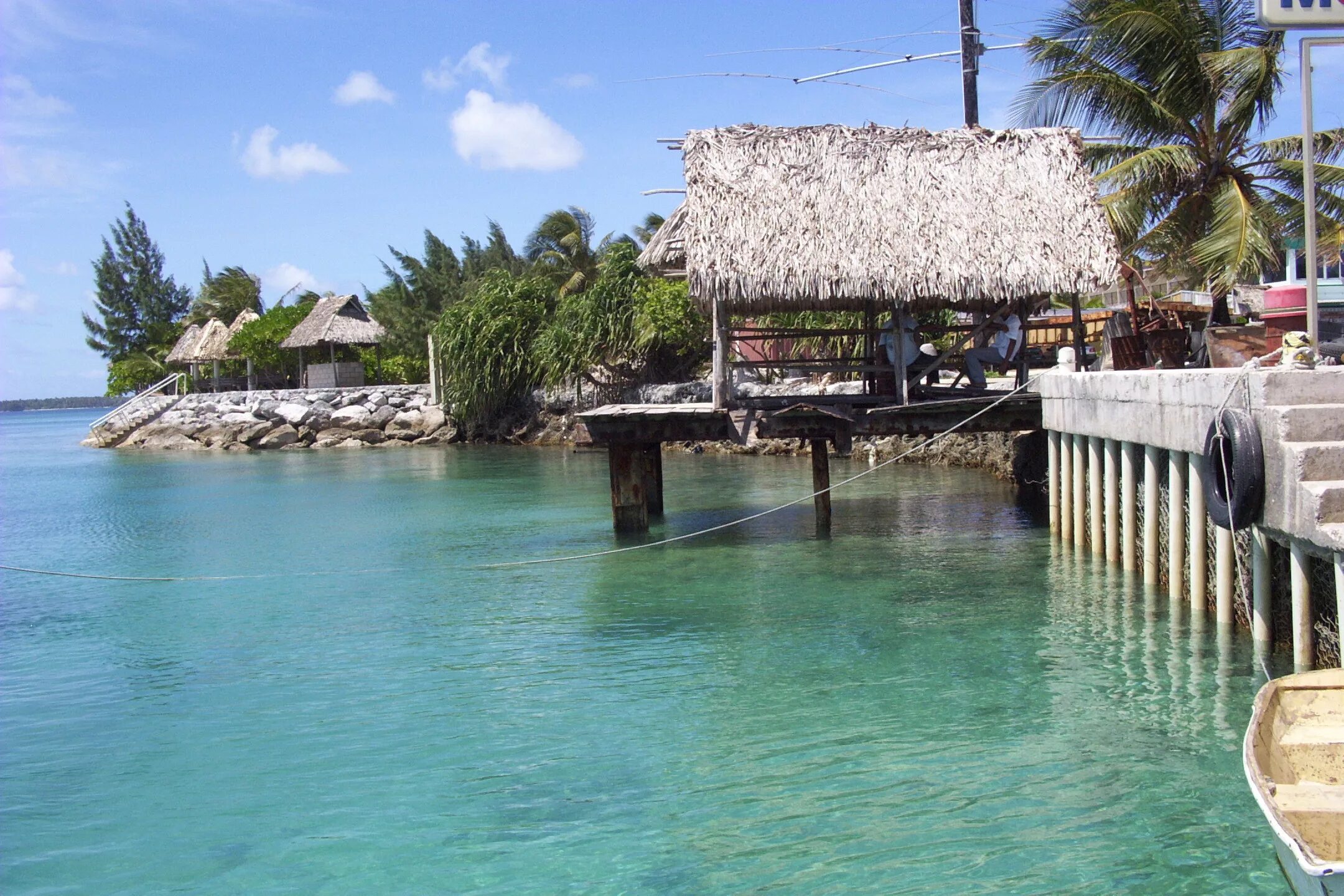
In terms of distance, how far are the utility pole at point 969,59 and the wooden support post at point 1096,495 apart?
8222mm

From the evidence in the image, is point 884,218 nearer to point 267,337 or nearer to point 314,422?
point 314,422

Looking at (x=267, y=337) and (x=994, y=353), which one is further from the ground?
(x=267, y=337)

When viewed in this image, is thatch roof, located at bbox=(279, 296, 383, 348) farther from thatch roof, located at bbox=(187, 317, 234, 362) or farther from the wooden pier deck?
the wooden pier deck

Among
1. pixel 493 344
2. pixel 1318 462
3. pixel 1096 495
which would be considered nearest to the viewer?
pixel 1318 462

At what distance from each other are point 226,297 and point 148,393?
428 inches

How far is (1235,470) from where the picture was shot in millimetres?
8203

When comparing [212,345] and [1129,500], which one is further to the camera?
[212,345]

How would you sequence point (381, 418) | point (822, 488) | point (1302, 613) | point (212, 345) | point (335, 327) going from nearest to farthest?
point (1302, 613), point (822, 488), point (381, 418), point (335, 327), point (212, 345)

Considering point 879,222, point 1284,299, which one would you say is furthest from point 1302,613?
point 1284,299

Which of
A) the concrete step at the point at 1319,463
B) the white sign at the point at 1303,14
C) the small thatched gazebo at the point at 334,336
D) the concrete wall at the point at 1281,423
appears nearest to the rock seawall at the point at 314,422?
the small thatched gazebo at the point at 334,336

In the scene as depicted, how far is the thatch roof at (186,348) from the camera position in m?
52.0

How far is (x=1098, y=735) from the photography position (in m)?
7.68

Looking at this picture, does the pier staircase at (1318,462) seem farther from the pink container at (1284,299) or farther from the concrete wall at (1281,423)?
the pink container at (1284,299)

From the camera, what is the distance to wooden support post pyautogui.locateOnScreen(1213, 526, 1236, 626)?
9.29 metres
